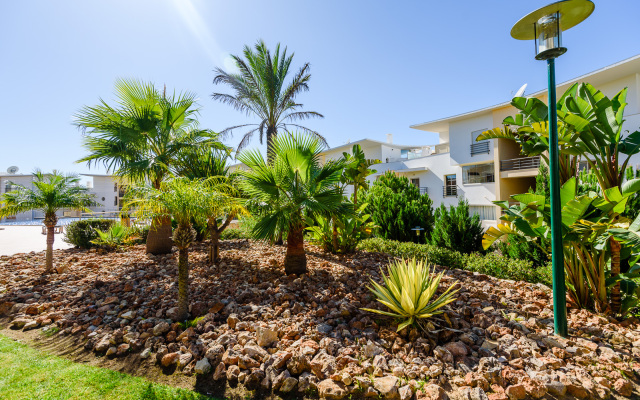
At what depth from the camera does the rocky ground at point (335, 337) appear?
271cm

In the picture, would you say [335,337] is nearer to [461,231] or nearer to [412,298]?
[412,298]

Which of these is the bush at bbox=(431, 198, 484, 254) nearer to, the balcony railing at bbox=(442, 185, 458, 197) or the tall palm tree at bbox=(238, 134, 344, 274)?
the tall palm tree at bbox=(238, 134, 344, 274)

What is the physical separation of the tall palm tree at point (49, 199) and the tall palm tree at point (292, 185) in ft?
17.2

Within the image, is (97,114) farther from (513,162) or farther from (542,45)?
(513,162)

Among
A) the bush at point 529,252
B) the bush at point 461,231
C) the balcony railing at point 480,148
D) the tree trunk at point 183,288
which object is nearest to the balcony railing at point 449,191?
the balcony railing at point 480,148

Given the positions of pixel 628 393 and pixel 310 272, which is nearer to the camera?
pixel 628 393

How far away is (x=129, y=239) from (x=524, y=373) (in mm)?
10850

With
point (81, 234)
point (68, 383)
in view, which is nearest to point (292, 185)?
point (68, 383)

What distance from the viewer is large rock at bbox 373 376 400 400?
2588mm

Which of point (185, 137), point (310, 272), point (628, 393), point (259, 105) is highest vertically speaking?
point (259, 105)

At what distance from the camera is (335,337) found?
345cm

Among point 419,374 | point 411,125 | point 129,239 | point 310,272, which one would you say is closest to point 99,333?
point 310,272

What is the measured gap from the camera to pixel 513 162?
1767 centimetres

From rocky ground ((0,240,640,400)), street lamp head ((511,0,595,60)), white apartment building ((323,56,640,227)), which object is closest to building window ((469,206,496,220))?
white apartment building ((323,56,640,227))
